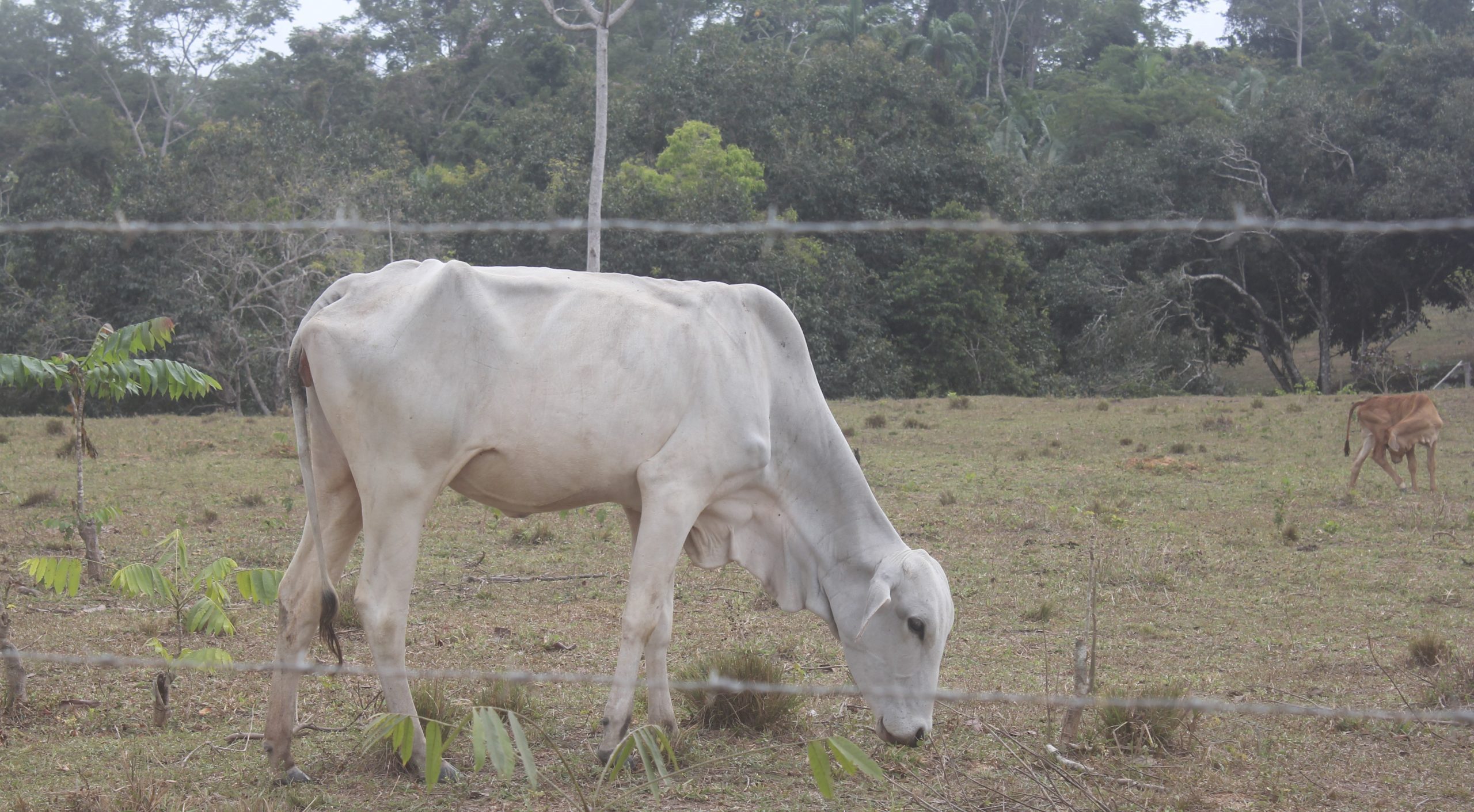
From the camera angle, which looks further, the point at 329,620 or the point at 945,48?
the point at 945,48

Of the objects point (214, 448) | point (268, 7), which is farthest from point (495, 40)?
point (214, 448)

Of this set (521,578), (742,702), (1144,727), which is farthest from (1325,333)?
(742,702)

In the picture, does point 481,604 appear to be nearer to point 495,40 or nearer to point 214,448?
point 214,448

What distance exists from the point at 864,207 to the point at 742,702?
2387 cm

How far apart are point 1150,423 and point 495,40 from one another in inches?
1521

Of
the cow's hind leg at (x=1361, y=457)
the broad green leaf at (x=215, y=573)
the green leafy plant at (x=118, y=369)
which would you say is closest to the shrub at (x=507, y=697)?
the broad green leaf at (x=215, y=573)

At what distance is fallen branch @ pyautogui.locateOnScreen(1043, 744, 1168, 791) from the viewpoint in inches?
193

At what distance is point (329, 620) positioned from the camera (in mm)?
4891

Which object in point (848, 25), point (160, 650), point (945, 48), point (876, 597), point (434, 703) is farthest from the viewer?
point (945, 48)

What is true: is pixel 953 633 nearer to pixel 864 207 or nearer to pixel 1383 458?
pixel 1383 458

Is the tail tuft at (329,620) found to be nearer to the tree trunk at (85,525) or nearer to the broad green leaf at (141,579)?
the broad green leaf at (141,579)

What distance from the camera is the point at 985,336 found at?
931 inches

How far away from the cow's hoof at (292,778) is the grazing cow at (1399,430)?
11.1 m

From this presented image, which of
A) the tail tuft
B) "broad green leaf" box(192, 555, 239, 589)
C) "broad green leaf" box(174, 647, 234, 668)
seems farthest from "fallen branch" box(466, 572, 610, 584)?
the tail tuft
